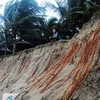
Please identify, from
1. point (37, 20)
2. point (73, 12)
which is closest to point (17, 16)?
point (37, 20)

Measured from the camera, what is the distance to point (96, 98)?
23.5 feet

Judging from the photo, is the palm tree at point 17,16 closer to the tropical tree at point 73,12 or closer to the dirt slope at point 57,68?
the tropical tree at point 73,12

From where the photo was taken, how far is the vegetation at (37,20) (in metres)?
18.7

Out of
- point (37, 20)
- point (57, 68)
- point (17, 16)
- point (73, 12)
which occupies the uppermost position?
point (17, 16)

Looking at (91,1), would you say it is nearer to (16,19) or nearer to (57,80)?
(16,19)

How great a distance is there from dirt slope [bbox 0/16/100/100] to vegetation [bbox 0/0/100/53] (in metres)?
4.26

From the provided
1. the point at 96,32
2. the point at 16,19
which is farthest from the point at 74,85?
the point at 16,19

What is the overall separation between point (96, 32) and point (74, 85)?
9.99ft

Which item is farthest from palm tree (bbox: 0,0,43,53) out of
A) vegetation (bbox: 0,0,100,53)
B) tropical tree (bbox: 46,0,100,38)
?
tropical tree (bbox: 46,0,100,38)

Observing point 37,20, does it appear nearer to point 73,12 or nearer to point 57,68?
point 73,12

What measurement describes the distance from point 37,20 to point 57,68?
11.6m

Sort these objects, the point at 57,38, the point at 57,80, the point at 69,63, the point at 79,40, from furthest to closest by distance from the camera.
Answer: the point at 57,38, the point at 79,40, the point at 69,63, the point at 57,80

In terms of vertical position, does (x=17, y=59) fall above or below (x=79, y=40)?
below

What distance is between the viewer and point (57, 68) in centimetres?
1089
